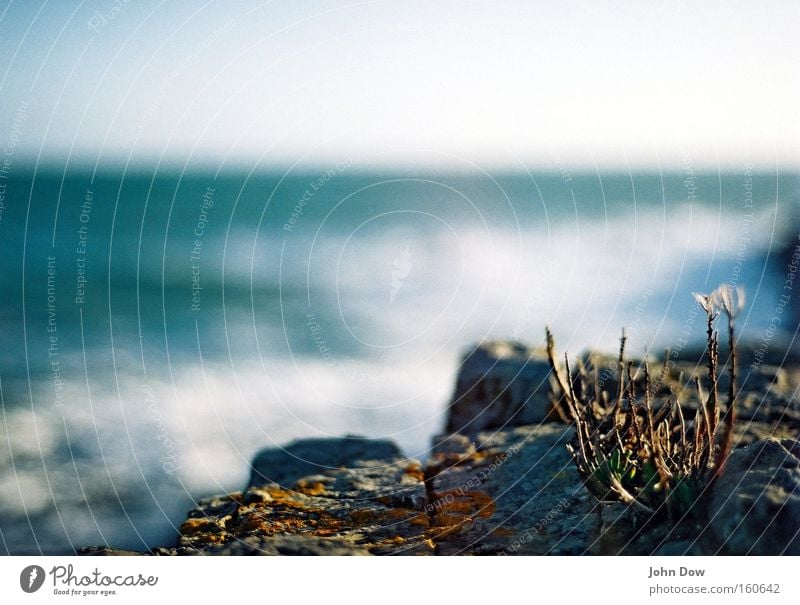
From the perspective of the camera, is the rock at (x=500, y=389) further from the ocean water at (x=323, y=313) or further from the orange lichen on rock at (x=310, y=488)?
Answer: the orange lichen on rock at (x=310, y=488)

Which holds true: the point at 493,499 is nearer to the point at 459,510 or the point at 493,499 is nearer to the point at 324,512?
the point at 459,510

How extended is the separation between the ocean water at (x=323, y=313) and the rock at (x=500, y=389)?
92 millimetres

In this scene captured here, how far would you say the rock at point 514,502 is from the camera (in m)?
3.28

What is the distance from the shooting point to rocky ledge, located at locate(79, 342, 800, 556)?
3.05 m

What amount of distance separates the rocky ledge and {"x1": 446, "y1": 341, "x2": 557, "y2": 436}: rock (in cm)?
1

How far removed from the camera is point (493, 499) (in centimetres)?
345

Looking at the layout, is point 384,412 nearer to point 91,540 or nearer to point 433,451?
point 433,451

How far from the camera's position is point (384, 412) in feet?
13.6

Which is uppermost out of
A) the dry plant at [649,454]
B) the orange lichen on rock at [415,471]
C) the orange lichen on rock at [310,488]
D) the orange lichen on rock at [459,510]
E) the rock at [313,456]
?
the dry plant at [649,454]

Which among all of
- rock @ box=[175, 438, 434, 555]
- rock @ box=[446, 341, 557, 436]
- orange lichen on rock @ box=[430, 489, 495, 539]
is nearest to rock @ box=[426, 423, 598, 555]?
orange lichen on rock @ box=[430, 489, 495, 539]

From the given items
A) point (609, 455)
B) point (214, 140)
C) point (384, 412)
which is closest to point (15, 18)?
point (214, 140)

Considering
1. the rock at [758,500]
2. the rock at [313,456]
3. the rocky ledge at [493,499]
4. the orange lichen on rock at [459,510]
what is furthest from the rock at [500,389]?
the rock at [758,500]

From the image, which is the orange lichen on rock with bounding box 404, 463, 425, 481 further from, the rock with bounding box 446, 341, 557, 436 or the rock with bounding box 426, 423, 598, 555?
the rock with bounding box 446, 341, 557, 436
